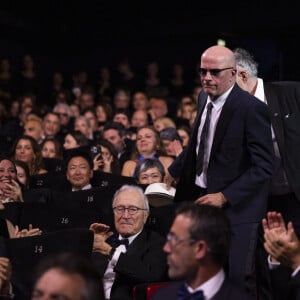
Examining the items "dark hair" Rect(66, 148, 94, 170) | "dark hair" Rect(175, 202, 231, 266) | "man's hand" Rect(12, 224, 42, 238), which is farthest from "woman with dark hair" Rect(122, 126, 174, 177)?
"dark hair" Rect(175, 202, 231, 266)

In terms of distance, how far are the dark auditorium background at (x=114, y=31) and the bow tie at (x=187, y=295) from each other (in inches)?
395

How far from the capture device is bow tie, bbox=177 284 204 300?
11.8ft

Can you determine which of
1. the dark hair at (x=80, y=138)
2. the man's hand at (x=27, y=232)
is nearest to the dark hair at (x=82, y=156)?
the dark hair at (x=80, y=138)

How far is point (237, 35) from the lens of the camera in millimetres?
13555

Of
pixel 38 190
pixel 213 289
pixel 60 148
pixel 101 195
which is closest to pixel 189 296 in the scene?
pixel 213 289

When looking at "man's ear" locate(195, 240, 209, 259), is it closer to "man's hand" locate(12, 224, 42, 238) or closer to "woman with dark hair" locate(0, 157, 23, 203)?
"man's hand" locate(12, 224, 42, 238)

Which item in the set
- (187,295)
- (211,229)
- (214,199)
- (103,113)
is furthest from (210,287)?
(103,113)

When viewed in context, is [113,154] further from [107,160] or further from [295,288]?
[295,288]

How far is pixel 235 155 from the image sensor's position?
488 cm

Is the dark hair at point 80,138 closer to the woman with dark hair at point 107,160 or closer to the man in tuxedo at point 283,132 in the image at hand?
the woman with dark hair at point 107,160

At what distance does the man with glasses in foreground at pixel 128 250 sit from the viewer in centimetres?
535

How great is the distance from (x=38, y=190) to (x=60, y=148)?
81.8 inches

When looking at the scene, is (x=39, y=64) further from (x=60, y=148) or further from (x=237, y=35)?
(x=60, y=148)

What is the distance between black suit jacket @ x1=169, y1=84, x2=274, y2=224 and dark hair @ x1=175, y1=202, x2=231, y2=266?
1.06 m
